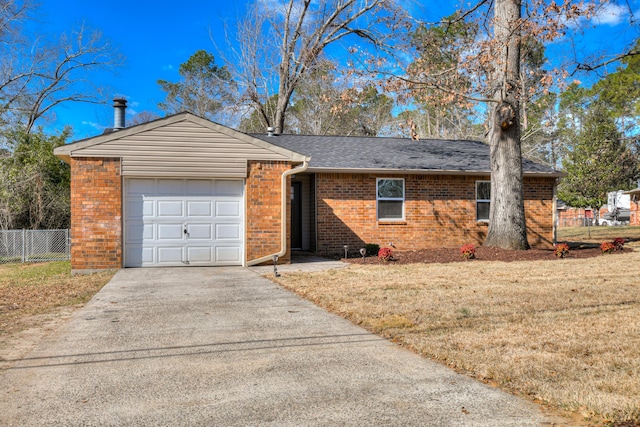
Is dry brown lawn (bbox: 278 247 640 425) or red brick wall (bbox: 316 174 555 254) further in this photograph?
red brick wall (bbox: 316 174 555 254)

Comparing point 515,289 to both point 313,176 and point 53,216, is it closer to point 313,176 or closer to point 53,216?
point 313,176

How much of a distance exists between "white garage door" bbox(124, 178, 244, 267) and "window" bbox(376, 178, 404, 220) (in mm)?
5012

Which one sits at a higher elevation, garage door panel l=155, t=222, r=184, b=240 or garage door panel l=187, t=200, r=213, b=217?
garage door panel l=187, t=200, r=213, b=217

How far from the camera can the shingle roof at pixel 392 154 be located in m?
16.0

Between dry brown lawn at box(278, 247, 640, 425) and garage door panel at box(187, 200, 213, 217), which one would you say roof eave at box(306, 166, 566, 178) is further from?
dry brown lawn at box(278, 247, 640, 425)

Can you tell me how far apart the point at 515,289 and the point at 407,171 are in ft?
25.4

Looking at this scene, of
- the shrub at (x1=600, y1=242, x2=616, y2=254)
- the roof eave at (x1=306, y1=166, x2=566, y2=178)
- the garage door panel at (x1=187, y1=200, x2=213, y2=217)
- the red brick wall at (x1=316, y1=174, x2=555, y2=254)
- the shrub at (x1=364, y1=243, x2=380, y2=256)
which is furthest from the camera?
the red brick wall at (x1=316, y1=174, x2=555, y2=254)

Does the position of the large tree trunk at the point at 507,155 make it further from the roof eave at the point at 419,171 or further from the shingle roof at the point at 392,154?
the shingle roof at the point at 392,154

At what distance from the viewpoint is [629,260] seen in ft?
41.4

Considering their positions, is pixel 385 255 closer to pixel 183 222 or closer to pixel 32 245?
pixel 183 222

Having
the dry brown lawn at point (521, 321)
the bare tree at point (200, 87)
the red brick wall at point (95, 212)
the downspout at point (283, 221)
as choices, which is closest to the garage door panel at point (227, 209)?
the downspout at point (283, 221)

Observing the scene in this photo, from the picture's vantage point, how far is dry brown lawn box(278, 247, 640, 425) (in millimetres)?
3912

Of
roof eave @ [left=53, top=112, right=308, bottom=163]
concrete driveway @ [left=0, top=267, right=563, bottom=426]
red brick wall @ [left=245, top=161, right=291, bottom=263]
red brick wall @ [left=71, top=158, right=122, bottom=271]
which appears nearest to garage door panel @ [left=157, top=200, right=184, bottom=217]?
red brick wall @ [left=71, top=158, right=122, bottom=271]

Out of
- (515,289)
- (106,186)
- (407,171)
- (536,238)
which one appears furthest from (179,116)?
(536,238)
